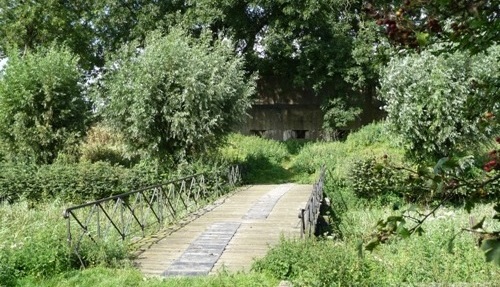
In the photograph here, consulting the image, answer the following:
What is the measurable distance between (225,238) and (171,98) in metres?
7.39

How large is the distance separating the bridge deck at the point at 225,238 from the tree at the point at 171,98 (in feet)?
10.9

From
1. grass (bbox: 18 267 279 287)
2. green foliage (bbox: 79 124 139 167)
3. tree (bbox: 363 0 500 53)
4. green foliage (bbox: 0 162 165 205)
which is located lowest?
grass (bbox: 18 267 279 287)

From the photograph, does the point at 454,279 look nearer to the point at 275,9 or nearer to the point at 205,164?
the point at 205,164

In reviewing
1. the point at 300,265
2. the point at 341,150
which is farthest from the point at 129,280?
→ the point at 341,150

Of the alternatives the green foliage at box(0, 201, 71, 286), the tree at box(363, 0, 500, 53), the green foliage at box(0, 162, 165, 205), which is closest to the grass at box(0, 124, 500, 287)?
the green foliage at box(0, 201, 71, 286)

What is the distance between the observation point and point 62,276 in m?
6.49

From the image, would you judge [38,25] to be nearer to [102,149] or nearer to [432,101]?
[102,149]

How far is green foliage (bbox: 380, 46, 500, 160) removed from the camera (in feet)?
46.4

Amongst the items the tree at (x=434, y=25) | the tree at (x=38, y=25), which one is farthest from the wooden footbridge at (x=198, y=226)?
the tree at (x=38, y=25)

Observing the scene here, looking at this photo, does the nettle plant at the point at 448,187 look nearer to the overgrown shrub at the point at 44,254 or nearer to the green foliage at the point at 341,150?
the overgrown shrub at the point at 44,254

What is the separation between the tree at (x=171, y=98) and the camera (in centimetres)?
1487

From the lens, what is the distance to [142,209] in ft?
30.6

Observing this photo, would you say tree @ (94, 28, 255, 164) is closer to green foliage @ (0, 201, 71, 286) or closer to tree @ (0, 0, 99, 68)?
green foliage @ (0, 201, 71, 286)

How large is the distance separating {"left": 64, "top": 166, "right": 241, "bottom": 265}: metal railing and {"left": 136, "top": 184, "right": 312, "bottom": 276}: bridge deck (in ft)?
2.25
